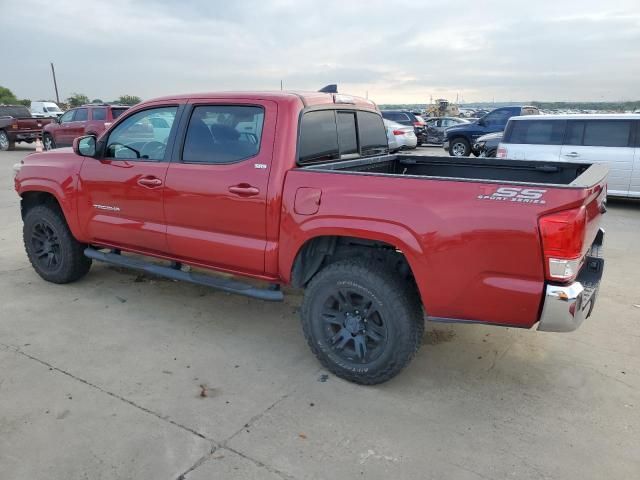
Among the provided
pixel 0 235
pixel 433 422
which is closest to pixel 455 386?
pixel 433 422

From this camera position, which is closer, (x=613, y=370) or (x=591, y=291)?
(x=591, y=291)

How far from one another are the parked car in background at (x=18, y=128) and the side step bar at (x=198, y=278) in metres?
18.5

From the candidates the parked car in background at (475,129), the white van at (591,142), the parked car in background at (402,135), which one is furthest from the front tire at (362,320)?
the parked car in background at (475,129)

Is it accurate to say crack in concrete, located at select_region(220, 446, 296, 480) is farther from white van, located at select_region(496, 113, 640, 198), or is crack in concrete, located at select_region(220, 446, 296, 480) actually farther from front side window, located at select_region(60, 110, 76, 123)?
front side window, located at select_region(60, 110, 76, 123)

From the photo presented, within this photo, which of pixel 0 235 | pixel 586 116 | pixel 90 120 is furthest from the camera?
pixel 90 120

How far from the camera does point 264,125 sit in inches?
137

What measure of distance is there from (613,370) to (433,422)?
1.49 meters

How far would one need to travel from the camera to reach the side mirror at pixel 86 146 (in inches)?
174

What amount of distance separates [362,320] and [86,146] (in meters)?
2.96

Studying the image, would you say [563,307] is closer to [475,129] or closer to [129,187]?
[129,187]

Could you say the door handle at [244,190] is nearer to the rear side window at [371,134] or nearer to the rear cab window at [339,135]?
the rear cab window at [339,135]

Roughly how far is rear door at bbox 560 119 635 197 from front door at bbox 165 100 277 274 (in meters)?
7.36

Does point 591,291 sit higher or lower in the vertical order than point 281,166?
lower

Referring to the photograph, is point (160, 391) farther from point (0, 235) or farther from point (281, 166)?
point (0, 235)
